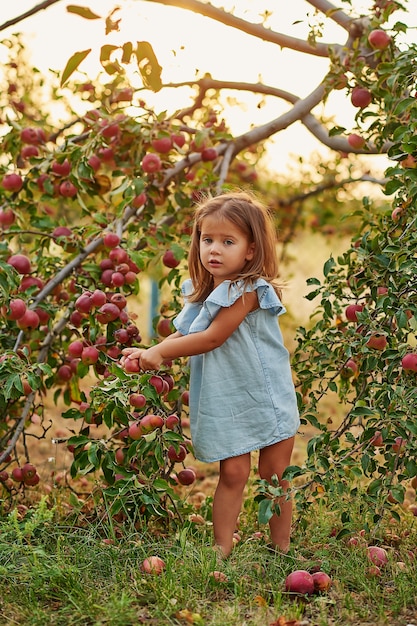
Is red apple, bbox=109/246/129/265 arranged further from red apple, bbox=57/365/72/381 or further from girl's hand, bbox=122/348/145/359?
red apple, bbox=57/365/72/381

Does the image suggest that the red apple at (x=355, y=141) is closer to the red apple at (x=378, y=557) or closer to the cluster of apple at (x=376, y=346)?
the cluster of apple at (x=376, y=346)

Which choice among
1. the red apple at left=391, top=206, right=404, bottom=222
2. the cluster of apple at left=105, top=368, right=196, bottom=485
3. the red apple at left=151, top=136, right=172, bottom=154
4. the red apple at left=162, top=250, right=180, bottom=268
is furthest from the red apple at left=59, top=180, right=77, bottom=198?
the red apple at left=391, top=206, right=404, bottom=222

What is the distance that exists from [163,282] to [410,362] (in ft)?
3.66

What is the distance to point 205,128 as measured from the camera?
3326mm

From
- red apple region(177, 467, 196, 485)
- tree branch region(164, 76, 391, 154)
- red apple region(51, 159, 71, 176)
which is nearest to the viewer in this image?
red apple region(177, 467, 196, 485)

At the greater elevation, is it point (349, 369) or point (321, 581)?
point (349, 369)

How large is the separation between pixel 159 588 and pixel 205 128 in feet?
6.04

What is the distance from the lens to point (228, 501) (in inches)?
95.1

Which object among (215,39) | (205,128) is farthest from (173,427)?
(215,39)

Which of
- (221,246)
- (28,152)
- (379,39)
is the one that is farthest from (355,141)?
(28,152)

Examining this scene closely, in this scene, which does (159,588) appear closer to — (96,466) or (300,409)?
(96,466)

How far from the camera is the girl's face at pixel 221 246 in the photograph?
2.38 meters

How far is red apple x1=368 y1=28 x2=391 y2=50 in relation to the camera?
2.72 meters

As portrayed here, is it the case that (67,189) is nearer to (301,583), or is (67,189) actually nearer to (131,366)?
(131,366)
